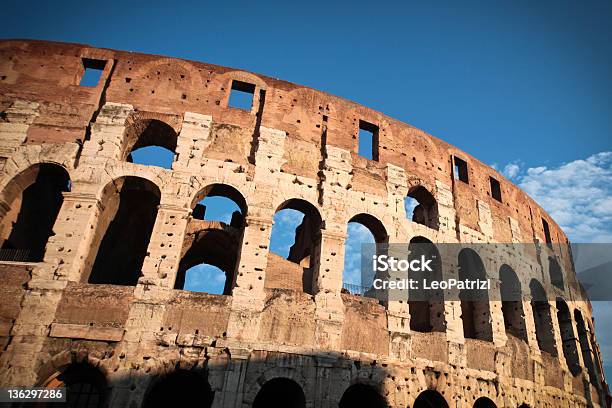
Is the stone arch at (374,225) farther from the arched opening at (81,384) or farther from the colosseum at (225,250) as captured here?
the arched opening at (81,384)

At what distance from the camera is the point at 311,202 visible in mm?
10789

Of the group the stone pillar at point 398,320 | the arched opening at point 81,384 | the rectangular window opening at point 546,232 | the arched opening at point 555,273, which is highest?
the rectangular window opening at point 546,232

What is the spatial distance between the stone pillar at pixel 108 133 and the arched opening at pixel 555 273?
586 inches

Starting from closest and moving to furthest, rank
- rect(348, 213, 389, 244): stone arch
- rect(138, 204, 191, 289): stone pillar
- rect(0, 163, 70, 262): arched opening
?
rect(138, 204, 191, 289): stone pillar
rect(0, 163, 70, 262): arched opening
rect(348, 213, 389, 244): stone arch

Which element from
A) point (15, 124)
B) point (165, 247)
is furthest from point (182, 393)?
point (15, 124)

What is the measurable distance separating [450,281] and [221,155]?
22.3 feet

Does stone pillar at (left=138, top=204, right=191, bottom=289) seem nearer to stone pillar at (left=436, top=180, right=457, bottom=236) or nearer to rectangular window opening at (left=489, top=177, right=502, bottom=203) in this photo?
stone pillar at (left=436, top=180, right=457, bottom=236)

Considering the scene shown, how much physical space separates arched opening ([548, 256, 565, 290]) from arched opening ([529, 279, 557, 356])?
56.1 inches

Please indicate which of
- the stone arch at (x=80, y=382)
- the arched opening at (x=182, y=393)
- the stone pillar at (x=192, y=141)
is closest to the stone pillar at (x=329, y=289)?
the arched opening at (x=182, y=393)

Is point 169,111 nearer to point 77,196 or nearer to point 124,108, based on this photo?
point 124,108

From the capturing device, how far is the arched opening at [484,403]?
1088 cm

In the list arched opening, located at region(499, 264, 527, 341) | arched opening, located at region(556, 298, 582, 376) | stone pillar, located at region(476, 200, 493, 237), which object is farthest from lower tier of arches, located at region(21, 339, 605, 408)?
arched opening, located at region(556, 298, 582, 376)

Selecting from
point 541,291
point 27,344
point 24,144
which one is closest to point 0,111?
point 24,144

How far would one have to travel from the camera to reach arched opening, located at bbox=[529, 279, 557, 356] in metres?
14.0
